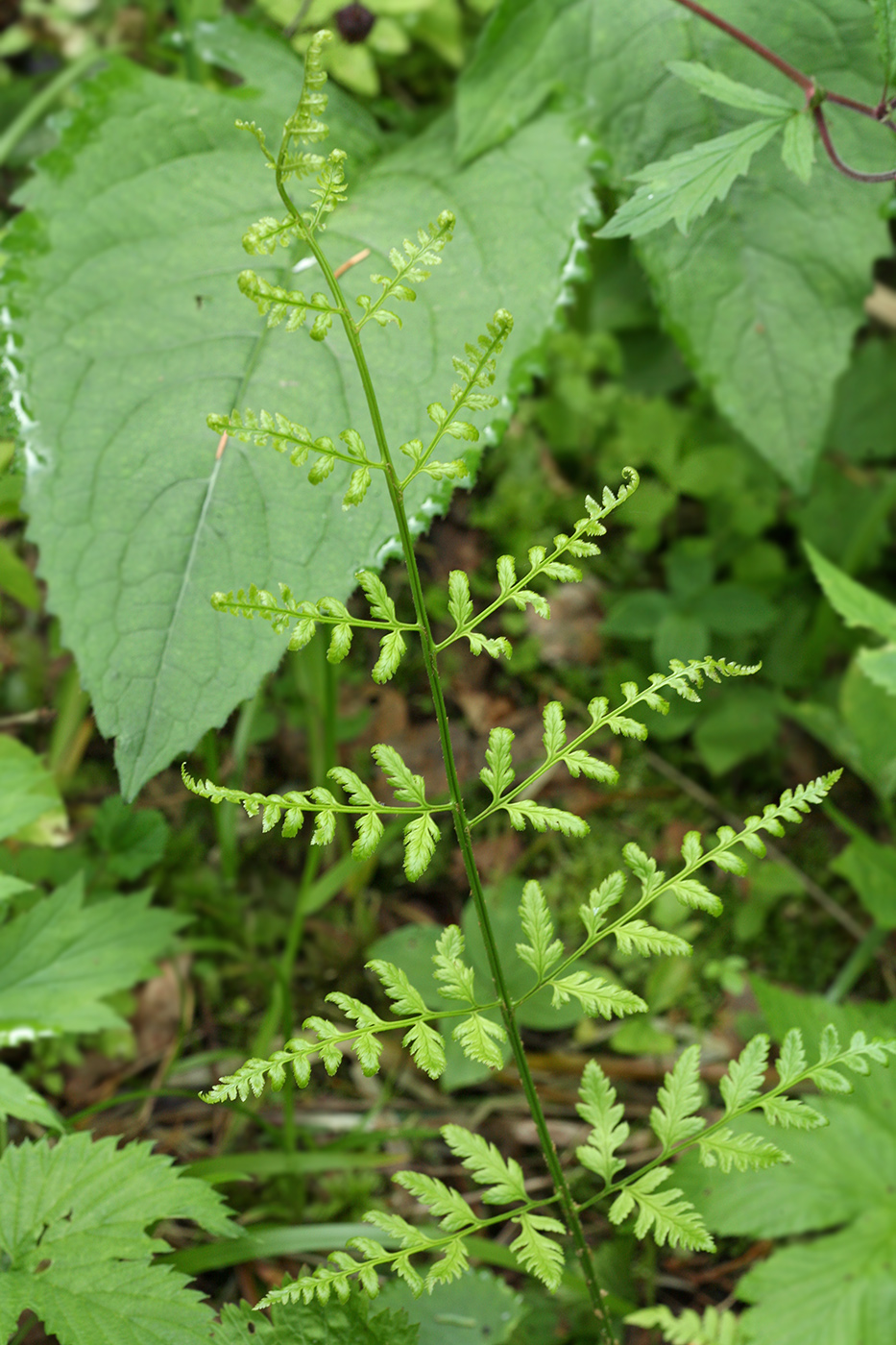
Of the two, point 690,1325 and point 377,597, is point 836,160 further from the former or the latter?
point 690,1325

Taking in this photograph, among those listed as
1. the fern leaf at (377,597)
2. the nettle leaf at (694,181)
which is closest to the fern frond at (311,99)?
the fern leaf at (377,597)

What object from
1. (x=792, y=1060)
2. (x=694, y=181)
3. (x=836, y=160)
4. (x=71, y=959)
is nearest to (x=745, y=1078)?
(x=792, y=1060)

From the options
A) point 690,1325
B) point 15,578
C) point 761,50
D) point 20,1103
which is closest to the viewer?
point 690,1325

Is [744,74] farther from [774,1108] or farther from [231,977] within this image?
[231,977]

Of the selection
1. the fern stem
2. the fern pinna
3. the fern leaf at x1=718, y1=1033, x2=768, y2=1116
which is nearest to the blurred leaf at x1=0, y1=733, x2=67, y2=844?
the fern pinna

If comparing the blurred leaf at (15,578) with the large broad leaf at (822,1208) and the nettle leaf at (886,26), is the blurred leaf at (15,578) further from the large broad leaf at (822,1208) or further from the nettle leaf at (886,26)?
the nettle leaf at (886,26)

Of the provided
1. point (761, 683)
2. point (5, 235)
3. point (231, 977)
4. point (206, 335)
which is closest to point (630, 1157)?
point (231, 977)
